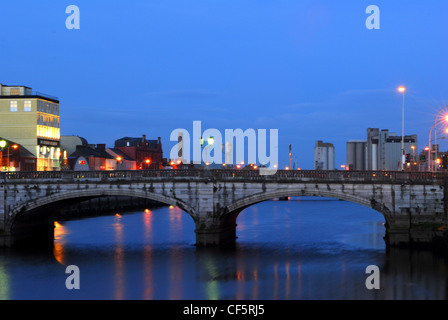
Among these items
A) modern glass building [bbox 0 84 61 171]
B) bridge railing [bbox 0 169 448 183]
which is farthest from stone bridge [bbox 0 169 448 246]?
modern glass building [bbox 0 84 61 171]

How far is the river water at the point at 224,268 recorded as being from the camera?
38844 mm

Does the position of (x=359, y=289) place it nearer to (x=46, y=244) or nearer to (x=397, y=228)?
(x=397, y=228)

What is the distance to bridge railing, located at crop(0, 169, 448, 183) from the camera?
51.9 metres

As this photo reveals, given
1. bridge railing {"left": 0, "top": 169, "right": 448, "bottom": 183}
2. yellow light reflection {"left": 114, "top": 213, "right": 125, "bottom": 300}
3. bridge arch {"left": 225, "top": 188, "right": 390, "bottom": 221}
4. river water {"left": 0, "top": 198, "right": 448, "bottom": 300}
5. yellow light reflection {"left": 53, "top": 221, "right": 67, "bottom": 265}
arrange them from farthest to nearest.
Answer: yellow light reflection {"left": 53, "top": 221, "right": 67, "bottom": 265}, bridge railing {"left": 0, "top": 169, "right": 448, "bottom": 183}, bridge arch {"left": 225, "top": 188, "right": 390, "bottom": 221}, yellow light reflection {"left": 114, "top": 213, "right": 125, "bottom": 300}, river water {"left": 0, "top": 198, "right": 448, "bottom": 300}

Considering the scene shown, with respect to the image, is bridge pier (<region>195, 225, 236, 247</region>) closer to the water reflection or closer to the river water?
the river water

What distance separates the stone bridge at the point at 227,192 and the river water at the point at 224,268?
108 inches

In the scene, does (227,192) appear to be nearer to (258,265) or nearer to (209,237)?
(209,237)

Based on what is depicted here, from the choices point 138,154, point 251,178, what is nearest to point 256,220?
point 251,178

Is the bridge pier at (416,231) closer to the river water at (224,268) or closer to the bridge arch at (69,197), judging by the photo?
the river water at (224,268)

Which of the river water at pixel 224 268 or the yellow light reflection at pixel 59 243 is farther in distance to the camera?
the yellow light reflection at pixel 59 243

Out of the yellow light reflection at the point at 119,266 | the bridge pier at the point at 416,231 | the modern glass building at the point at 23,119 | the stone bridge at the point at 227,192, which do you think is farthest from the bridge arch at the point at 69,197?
the modern glass building at the point at 23,119

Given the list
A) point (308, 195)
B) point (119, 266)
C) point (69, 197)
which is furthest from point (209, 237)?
point (69, 197)

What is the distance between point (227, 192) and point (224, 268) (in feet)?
31.5

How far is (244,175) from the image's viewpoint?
53844mm
